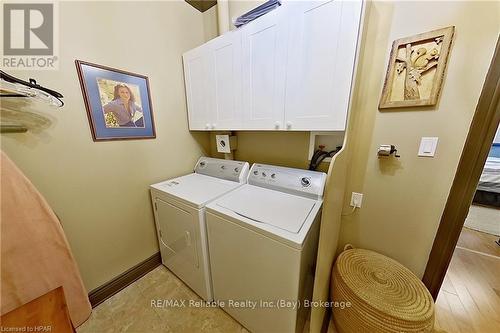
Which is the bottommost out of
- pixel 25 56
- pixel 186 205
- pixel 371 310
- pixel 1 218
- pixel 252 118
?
pixel 371 310

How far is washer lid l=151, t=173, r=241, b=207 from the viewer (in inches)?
51.0

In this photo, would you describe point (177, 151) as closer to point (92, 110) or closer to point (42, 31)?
point (92, 110)

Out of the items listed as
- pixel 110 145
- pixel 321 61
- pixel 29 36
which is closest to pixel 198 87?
pixel 110 145

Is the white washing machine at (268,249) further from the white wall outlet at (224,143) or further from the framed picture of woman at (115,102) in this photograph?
the framed picture of woman at (115,102)

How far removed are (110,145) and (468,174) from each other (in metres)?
2.48

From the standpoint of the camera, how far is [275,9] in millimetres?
1150

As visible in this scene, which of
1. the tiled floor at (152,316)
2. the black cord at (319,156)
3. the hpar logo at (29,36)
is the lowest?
the tiled floor at (152,316)

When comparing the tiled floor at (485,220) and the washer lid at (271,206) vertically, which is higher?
the washer lid at (271,206)

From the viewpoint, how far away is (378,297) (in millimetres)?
995

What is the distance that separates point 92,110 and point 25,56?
0.39 metres

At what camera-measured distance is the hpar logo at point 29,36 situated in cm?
97

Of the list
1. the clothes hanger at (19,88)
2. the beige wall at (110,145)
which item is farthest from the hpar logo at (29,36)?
the clothes hanger at (19,88)

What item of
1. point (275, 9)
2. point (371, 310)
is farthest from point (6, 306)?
point (275, 9)

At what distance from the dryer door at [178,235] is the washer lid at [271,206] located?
31 cm
